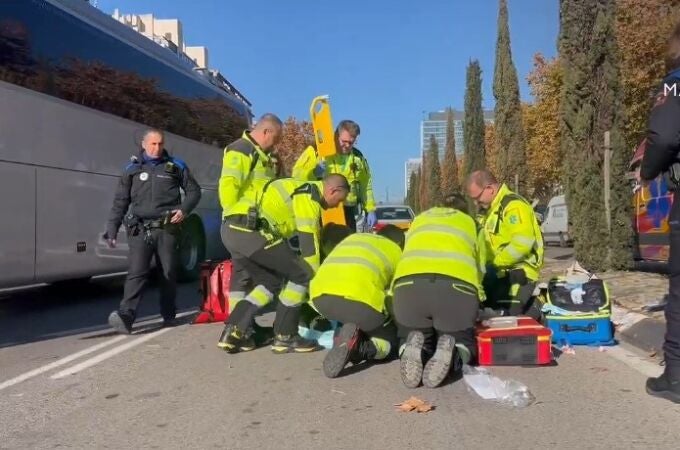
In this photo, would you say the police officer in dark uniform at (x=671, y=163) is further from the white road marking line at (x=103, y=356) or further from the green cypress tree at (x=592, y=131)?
the green cypress tree at (x=592, y=131)

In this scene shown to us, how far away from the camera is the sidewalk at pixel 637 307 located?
20.0 ft

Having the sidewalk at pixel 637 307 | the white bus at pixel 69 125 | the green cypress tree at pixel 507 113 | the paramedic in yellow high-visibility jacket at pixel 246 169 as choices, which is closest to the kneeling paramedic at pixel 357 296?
the paramedic in yellow high-visibility jacket at pixel 246 169

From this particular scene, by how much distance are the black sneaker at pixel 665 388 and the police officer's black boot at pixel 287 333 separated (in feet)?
9.25

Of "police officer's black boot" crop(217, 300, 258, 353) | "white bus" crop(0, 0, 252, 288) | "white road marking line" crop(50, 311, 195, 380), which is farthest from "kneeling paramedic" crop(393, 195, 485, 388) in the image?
"white bus" crop(0, 0, 252, 288)

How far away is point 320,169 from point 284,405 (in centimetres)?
359

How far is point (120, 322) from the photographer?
6809mm

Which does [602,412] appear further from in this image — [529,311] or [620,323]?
[620,323]

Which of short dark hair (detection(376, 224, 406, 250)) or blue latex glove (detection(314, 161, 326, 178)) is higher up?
blue latex glove (detection(314, 161, 326, 178))

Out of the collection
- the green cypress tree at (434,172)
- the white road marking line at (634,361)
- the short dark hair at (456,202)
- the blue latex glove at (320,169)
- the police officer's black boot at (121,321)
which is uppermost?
the green cypress tree at (434,172)

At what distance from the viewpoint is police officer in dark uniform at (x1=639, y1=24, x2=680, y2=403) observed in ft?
13.2

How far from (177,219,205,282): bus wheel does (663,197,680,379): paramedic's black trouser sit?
884 centimetres

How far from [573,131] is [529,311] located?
23.3ft

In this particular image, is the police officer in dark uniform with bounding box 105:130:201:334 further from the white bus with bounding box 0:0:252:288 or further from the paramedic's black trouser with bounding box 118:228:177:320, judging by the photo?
the white bus with bounding box 0:0:252:288

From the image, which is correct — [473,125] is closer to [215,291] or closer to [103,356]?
[215,291]
